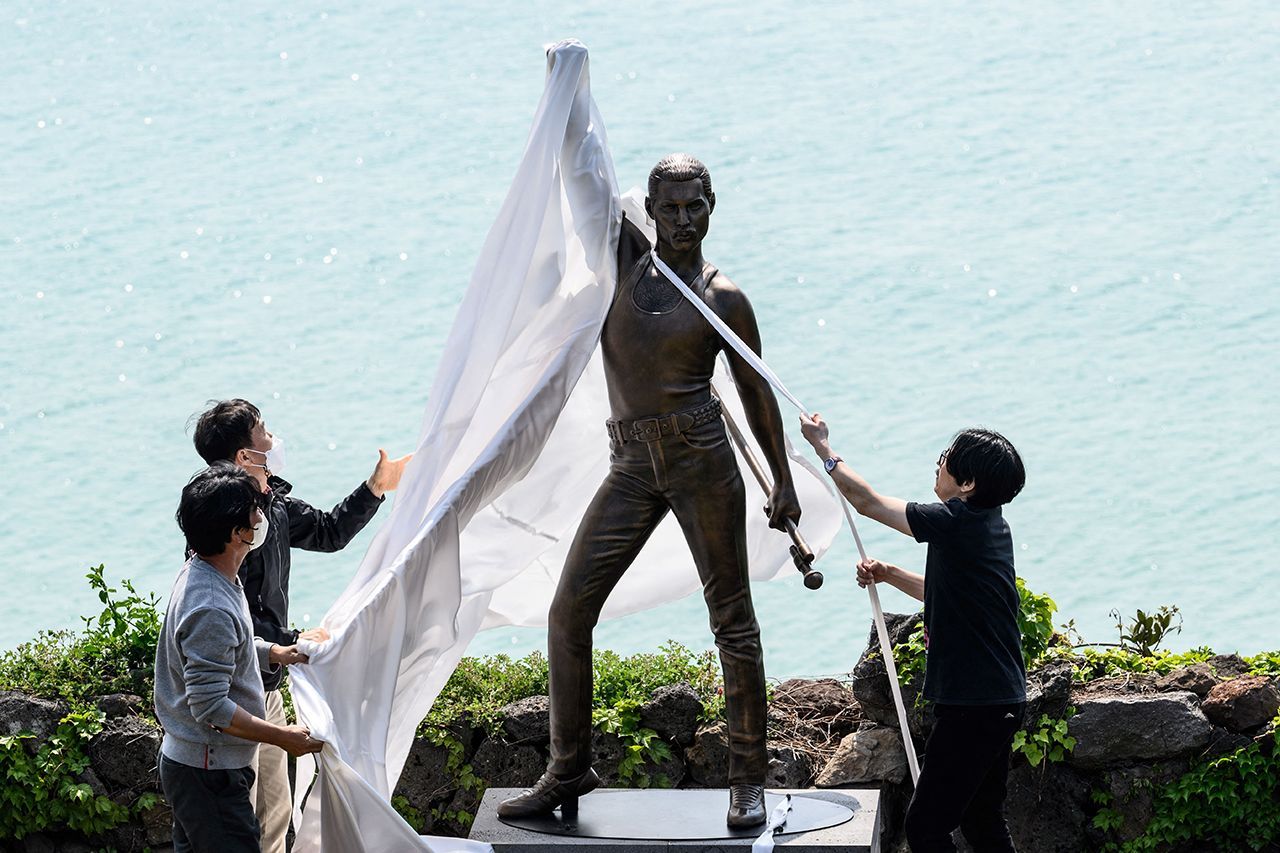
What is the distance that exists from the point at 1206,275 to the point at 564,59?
952 cm

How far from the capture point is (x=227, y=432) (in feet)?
16.3

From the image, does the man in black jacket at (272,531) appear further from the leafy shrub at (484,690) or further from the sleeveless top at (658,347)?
the leafy shrub at (484,690)

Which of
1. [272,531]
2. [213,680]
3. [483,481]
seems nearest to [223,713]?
[213,680]

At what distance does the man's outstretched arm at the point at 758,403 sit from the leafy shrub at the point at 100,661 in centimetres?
248

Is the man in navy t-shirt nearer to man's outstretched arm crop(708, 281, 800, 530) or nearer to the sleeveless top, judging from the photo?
man's outstretched arm crop(708, 281, 800, 530)

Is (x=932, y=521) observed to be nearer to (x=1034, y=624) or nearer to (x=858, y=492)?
(x=858, y=492)

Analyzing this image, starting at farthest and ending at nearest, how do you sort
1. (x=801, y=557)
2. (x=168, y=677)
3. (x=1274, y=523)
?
(x=1274, y=523) < (x=801, y=557) < (x=168, y=677)

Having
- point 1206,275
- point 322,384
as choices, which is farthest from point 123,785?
point 1206,275

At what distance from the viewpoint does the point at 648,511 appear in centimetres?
507

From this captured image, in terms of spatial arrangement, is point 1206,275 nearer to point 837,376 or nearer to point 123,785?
point 837,376

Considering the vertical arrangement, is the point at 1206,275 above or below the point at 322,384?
above

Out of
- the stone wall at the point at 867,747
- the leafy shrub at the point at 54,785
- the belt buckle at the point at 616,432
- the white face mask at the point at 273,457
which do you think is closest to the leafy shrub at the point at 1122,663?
the stone wall at the point at 867,747

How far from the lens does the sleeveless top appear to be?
4.95 metres

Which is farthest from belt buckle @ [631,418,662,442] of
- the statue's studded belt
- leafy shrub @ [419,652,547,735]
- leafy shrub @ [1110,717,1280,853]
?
leafy shrub @ [1110,717,1280,853]
